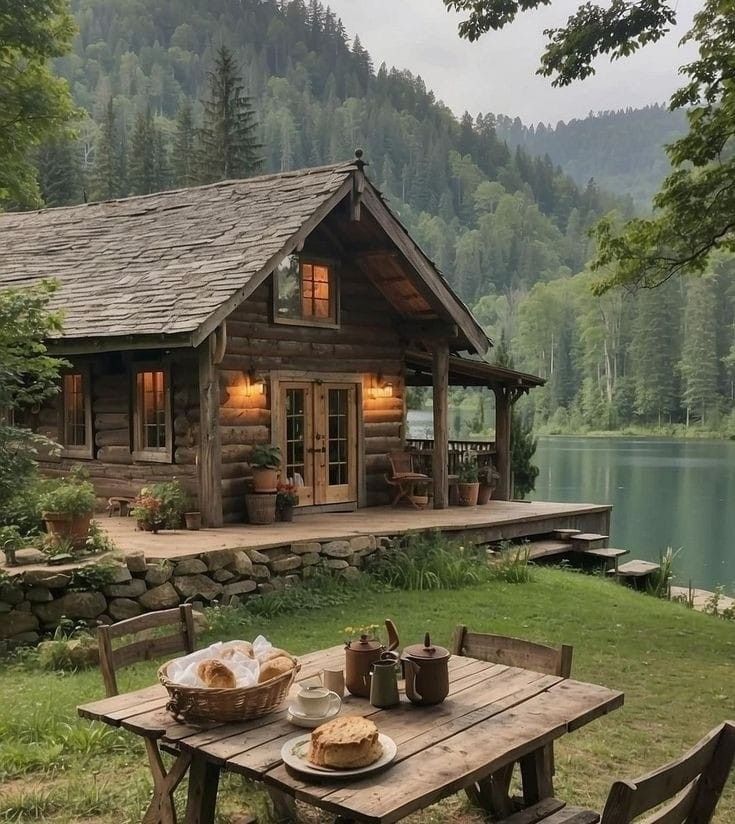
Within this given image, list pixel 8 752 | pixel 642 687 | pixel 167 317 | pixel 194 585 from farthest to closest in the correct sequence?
pixel 167 317
pixel 194 585
pixel 642 687
pixel 8 752

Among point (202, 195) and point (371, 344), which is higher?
point (202, 195)

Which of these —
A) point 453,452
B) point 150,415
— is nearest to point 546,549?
point 453,452

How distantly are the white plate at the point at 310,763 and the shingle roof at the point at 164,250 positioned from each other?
750cm

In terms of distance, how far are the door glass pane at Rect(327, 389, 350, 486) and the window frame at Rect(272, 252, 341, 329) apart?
1.10m

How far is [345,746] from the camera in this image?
2.98m

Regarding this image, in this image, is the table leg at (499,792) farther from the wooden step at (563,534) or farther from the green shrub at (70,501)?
the wooden step at (563,534)

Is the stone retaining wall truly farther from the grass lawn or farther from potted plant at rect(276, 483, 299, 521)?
potted plant at rect(276, 483, 299, 521)

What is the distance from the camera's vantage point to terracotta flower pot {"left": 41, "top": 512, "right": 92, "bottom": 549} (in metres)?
9.14

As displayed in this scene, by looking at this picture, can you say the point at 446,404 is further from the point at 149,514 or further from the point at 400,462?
the point at 149,514

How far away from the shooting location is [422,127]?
420 feet

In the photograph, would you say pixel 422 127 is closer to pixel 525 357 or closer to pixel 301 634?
pixel 525 357

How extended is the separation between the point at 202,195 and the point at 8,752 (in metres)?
11.2

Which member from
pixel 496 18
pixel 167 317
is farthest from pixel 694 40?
pixel 167 317

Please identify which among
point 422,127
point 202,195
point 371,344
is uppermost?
point 422,127
